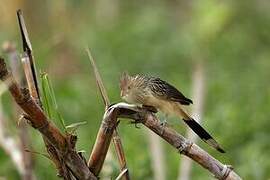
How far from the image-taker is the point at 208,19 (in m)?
6.29

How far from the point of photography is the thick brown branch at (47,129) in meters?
1.46

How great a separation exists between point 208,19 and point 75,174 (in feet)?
15.5

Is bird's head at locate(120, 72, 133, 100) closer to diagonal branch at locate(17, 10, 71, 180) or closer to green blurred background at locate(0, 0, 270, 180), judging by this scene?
diagonal branch at locate(17, 10, 71, 180)

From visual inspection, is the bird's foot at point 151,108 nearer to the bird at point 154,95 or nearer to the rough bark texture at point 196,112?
the bird at point 154,95

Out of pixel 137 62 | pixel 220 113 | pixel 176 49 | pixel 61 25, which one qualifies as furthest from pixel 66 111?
pixel 61 25

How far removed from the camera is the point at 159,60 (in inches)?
233

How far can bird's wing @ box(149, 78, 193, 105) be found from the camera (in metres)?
1.87

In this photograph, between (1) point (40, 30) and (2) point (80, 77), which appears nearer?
(2) point (80, 77)

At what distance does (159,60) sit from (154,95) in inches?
160

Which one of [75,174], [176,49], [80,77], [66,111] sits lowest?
[75,174]

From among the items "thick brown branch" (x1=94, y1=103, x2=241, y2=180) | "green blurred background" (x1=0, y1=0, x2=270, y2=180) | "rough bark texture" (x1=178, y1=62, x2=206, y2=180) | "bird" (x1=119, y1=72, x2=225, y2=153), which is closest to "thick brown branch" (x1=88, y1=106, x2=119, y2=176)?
"thick brown branch" (x1=94, y1=103, x2=241, y2=180)

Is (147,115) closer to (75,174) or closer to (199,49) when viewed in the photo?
(75,174)

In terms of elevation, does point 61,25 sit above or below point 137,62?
above

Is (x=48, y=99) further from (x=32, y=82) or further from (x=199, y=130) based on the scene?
(x=199, y=130)
